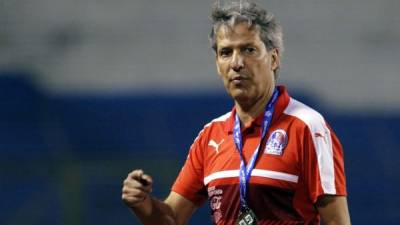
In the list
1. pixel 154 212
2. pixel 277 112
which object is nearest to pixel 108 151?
pixel 154 212

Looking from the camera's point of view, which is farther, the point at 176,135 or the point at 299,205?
the point at 176,135

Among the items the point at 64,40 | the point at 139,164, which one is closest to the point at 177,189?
the point at 139,164

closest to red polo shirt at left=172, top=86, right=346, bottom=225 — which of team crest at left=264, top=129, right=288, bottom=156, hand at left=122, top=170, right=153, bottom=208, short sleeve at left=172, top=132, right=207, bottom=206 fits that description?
team crest at left=264, top=129, right=288, bottom=156

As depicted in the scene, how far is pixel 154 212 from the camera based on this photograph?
2639 mm

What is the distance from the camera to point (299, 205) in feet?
8.23

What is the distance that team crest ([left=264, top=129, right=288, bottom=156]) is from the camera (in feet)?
8.29

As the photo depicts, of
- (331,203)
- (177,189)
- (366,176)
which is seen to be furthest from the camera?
(366,176)

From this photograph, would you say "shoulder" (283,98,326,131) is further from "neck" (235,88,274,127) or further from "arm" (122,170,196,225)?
"arm" (122,170,196,225)

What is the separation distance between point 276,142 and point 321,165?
0.15 metres

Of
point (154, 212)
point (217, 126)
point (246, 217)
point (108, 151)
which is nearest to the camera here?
point (246, 217)

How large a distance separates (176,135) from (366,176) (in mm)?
928

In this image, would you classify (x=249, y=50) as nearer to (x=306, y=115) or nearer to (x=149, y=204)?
(x=306, y=115)

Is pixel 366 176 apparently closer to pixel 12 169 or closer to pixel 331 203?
pixel 12 169

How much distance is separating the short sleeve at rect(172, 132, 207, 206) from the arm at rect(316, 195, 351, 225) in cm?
43
